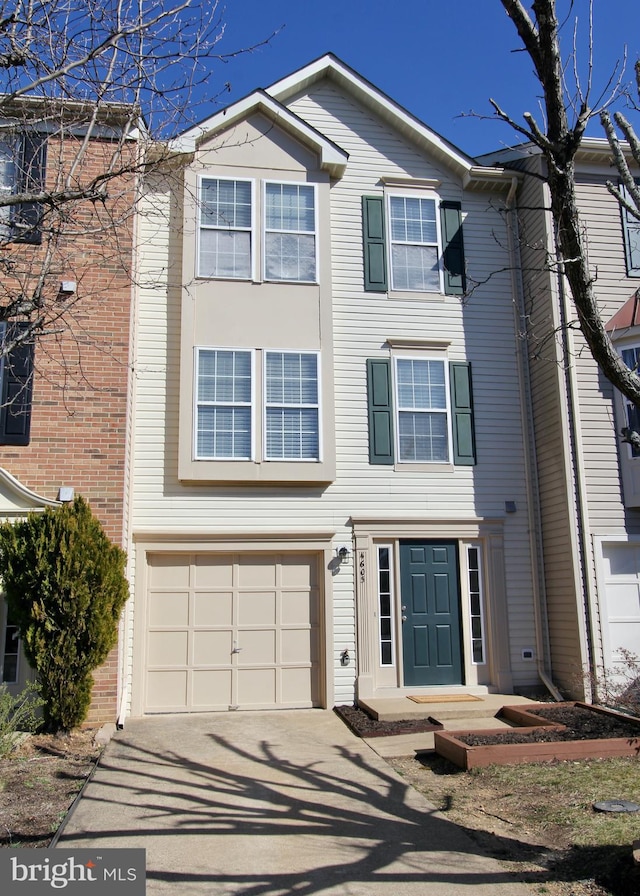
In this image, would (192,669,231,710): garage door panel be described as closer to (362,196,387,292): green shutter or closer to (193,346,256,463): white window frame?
(193,346,256,463): white window frame

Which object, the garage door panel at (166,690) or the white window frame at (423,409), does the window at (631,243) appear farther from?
the garage door panel at (166,690)

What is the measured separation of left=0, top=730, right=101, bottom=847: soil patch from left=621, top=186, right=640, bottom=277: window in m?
10.1

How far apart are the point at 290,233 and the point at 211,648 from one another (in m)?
6.22

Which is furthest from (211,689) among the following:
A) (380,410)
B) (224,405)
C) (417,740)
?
(380,410)

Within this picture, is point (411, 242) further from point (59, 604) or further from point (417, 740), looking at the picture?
point (59, 604)

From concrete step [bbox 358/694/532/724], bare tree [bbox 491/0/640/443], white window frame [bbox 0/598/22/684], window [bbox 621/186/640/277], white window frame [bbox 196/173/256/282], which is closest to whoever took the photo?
bare tree [bbox 491/0/640/443]

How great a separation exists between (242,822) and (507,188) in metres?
10.4

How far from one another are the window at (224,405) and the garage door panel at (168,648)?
2497 mm

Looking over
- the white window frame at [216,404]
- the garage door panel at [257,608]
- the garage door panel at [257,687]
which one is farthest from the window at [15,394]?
the garage door panel at [257,687]

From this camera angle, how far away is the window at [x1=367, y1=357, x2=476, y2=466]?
11320 millimetres

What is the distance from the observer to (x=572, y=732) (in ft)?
27.6

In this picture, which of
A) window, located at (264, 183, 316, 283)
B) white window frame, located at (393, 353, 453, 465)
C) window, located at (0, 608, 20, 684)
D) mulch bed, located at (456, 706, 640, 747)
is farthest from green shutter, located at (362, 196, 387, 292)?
window, located at (0, 608, 20, 684)

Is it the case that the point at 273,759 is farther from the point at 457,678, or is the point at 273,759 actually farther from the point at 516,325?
the point at 516,325

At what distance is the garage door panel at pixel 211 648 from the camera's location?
10.4m
